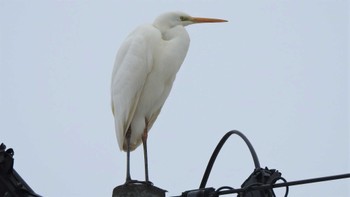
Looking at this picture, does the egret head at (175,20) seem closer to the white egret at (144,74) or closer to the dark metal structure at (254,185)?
the white egret at (144,74)

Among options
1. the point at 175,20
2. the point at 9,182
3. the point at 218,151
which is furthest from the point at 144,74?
the point at 9,182

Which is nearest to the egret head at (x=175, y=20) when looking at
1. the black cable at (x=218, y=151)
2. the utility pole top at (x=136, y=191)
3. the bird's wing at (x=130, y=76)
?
the bird's wing at (x=130, y=76)

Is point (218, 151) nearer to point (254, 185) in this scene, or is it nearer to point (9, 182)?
point (254, 185)

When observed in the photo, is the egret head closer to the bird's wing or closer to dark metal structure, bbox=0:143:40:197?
the bird's wing

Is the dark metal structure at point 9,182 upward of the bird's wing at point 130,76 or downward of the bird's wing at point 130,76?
downward

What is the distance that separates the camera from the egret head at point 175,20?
627 centimetres

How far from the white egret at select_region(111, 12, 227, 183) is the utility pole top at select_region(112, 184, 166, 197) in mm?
1783

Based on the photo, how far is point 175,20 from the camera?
6.29m

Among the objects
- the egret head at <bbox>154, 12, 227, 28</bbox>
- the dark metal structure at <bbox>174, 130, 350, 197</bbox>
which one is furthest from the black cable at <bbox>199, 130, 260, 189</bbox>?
the egret head at <bbox>154, 12, 227, 28</bbox>

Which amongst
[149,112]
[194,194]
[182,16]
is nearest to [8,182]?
[194,194]

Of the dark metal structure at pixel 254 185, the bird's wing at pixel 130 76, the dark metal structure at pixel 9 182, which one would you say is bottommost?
the dark metal structure at pixel 254 185

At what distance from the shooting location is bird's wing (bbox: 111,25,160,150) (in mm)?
5855

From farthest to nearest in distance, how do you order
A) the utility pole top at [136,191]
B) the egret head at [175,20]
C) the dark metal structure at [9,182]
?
the egret head at [175,20] < the utility pole top at [136,191] < the dark metal structure at [9,182]

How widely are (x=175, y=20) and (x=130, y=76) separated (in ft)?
2.50
